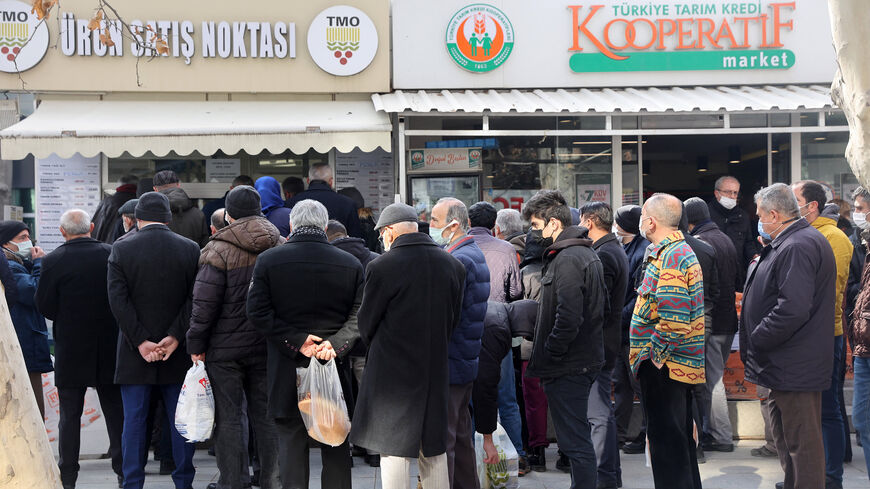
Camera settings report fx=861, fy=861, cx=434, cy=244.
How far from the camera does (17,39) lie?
34.2 feet

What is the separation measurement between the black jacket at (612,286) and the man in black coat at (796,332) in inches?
38.4

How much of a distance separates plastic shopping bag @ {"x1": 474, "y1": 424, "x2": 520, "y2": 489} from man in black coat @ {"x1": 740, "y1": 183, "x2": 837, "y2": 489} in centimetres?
174

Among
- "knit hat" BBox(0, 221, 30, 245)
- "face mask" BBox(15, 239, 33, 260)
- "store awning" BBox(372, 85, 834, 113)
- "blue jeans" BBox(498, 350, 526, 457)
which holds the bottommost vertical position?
"blue jeans" BBox(498, 350, 526, 457)

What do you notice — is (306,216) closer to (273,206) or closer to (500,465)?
(500,465)

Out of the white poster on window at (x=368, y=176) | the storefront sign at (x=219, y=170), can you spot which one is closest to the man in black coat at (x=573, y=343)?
the white poster on window at (x=368, y=176)

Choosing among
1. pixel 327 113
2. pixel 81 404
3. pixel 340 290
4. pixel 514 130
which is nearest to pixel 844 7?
pixel 340 290

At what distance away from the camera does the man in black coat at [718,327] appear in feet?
22.8

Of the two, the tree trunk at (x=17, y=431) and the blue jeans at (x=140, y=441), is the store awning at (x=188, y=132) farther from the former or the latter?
the tree trunk at (x=17, y=431)

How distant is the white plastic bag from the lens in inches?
225

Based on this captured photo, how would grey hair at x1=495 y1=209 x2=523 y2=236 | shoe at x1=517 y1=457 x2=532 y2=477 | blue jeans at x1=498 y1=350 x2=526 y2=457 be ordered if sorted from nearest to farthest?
1. blue jeans at x1=498 y1=350 x2=526 y2=457
2. shoe at x1=517 y1=457 x2=532 y2=477
3. grey hair at x1=495 y1=209 x2=523 y2=236

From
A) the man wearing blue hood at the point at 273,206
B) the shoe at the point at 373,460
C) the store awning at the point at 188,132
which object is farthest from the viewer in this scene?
the store awning at the point at 188,132

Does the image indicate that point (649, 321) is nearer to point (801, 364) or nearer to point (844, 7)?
point (801, 364)

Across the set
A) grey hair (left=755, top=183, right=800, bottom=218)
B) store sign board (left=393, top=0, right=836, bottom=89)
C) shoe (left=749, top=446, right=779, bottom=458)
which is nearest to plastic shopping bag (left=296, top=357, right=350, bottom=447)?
grey hair (left=755, top=183, right=800, bottom=218)

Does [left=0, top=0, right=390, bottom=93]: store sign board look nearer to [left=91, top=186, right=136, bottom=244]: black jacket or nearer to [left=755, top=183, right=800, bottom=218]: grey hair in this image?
[left=91, top=186, right=136, bottom=244]: black jacket
